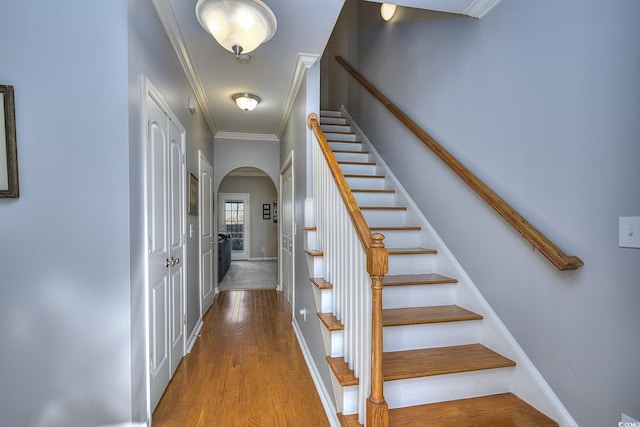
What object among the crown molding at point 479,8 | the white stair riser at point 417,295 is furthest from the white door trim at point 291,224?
the crown molding at point 479,8

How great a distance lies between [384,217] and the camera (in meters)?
2.74

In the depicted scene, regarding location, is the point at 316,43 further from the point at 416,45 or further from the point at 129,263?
the point at 129,263

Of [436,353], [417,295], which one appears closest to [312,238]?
[417,295]

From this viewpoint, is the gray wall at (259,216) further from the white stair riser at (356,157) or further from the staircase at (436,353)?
the staircase at (436,353)

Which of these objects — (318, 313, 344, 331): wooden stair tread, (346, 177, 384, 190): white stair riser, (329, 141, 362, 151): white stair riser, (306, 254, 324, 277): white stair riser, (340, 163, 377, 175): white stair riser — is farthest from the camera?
(329, 141, 362, 151): white stair riser

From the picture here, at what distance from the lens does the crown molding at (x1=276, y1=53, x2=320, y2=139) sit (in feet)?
8.96

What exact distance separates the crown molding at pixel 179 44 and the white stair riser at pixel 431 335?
245cm

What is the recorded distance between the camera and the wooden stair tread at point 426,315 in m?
1.79

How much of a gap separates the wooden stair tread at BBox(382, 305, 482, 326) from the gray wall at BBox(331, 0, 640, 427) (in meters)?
0.20

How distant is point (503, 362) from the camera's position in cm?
165

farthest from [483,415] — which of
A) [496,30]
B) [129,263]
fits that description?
[496,30]

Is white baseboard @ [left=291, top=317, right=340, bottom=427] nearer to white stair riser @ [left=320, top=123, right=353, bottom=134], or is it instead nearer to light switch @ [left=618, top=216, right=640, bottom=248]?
light switch @ [left=618, top=216, right=640, bottom=248]

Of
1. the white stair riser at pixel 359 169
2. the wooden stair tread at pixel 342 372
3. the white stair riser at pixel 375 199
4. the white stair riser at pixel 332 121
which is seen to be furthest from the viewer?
the white stair riser at pixel 332 121

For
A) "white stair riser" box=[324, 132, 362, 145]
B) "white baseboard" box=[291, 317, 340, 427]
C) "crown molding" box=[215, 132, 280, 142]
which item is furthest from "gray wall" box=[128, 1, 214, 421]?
"crown molding" box=[215, 132, 280, 142]
